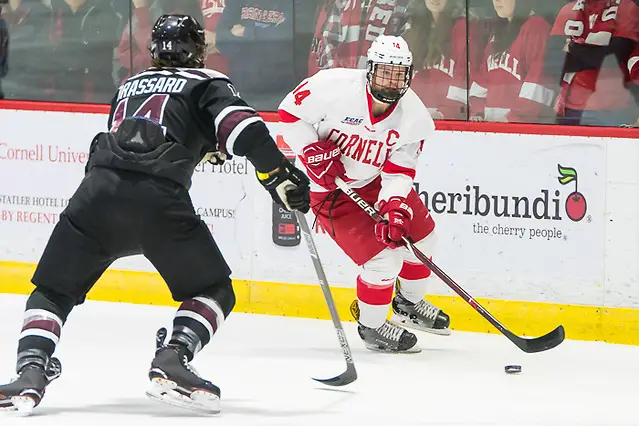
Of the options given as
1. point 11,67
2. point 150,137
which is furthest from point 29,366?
point 11,67

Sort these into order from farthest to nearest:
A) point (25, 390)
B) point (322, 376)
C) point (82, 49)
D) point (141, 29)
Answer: point (82, 49) → point (141, 29) → point (322, 376) → point (25, 390)

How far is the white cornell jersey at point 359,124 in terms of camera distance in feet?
14.2

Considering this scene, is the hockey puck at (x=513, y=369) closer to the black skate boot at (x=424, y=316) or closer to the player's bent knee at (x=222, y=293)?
the black skate boot at (x=424, y=316)

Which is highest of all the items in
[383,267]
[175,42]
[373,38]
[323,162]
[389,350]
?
[175,42]

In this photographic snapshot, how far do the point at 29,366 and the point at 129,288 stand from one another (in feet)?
7.18

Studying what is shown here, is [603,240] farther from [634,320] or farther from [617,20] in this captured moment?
[617,20]

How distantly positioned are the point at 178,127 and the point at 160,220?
27 cm

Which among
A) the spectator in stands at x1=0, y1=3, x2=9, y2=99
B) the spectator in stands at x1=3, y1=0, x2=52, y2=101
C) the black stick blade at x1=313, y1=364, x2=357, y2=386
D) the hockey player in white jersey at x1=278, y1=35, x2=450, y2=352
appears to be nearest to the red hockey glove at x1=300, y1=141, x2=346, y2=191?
the hockey player in white jersey at x1=278, y1=35, x2=450, y2=352

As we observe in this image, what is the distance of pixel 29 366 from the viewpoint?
330 cm

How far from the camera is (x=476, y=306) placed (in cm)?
427

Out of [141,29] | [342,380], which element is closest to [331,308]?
[342,380]

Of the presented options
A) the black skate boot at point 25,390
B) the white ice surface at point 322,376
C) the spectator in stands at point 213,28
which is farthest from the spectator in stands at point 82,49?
the black skate boot at point 25,390

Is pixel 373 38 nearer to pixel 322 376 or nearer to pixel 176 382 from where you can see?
pixel 322 376

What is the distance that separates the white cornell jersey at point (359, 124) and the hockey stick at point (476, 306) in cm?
9
